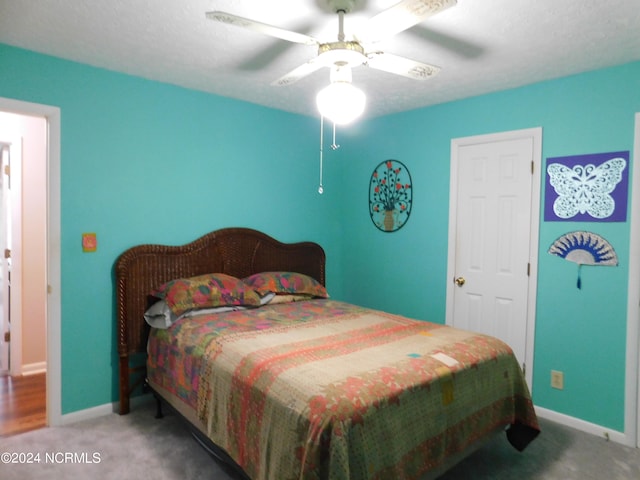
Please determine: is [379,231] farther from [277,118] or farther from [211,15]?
[211,15]

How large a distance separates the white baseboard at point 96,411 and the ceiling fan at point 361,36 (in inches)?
101

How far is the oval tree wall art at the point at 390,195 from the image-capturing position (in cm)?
391

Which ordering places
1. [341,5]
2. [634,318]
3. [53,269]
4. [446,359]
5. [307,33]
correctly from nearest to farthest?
1. [341,5]
2. [446,359]
3. [307,33]
4. [634,318]
5. [53,269]

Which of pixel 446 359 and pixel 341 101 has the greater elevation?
pixel 341 101

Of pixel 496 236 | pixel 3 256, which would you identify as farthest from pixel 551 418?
pixel 3 256

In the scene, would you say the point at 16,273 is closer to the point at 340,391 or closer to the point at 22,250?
the point at 22,250

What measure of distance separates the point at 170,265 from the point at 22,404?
4.81 feet

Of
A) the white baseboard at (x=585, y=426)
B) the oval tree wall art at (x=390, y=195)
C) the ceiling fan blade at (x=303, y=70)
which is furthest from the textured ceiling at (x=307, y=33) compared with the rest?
the white baseboard at (x=585, y=426)

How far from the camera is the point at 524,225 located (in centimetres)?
314

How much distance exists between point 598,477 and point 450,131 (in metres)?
2.58

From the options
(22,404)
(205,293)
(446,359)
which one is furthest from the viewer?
(22,404)

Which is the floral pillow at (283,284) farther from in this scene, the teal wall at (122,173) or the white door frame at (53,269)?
the white door frame at (53,269)

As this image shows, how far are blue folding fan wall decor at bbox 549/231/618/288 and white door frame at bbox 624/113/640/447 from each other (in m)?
0.12

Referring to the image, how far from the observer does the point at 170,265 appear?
10.5 ft
